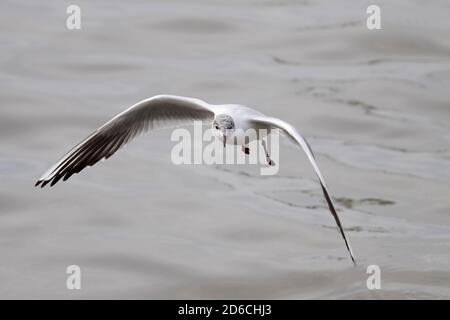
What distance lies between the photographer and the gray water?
9.12 m

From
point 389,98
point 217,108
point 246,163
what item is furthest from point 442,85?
point 217,108

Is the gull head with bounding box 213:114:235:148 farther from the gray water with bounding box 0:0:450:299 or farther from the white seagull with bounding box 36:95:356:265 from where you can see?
the gray water with bounding box 0:0:450:299

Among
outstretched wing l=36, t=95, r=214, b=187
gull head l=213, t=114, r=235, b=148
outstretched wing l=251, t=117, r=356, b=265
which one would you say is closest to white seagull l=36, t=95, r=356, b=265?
outstretched wing l=36, t=95, r=214, b=187

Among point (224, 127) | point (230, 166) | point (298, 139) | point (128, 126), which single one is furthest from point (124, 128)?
point (230, 166)

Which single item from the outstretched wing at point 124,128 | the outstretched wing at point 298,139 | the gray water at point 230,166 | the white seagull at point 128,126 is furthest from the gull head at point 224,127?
the gray water at point 230,166

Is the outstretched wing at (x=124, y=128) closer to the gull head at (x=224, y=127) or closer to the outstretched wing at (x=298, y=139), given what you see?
the gull head at (x=224, y=127)

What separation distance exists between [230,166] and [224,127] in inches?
164

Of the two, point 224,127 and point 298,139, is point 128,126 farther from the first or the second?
point 298,139

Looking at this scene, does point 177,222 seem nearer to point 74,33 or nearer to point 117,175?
point 117,175

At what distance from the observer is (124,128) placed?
8172 millimetres

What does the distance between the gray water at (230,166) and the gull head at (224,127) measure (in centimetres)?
197

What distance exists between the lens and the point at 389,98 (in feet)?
42.1

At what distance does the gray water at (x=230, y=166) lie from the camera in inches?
359

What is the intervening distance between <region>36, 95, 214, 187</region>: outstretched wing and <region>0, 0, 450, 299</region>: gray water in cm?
125
